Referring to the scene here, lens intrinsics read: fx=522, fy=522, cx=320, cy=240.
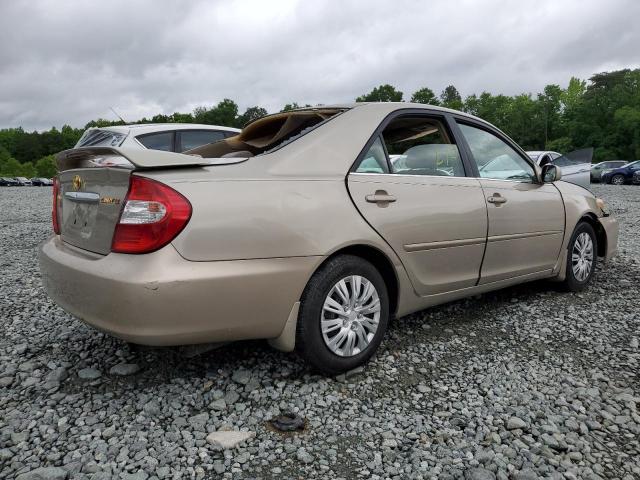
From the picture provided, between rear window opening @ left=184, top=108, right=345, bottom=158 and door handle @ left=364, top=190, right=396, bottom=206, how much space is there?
1.76 feet

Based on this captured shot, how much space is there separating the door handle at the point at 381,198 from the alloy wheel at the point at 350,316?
45 centimetres

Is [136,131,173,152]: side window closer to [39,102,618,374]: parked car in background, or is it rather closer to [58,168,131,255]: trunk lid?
[39,102,618,374]: parked car in background

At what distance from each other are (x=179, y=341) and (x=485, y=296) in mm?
3070

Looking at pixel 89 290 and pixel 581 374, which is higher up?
pixel 89 290

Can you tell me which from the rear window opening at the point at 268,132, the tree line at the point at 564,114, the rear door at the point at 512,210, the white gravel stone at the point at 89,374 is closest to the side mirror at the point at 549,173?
the rear door at the point at 512,210

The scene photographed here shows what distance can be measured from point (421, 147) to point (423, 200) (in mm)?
584

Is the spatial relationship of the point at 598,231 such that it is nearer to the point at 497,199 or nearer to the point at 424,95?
the point at 497,199

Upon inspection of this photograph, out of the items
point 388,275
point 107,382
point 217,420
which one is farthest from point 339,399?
point 107,382

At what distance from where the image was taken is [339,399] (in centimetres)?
266

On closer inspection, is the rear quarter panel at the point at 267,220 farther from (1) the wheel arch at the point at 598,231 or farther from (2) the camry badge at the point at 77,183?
(1) the wheel arch at the point at 598,231

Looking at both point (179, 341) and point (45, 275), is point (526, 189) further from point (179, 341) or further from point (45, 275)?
point (45, 275)

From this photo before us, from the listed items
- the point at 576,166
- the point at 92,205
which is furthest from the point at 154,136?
the point at 576,166

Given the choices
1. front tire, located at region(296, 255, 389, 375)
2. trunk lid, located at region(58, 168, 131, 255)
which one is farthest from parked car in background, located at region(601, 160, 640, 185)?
trunk lid, located at region(58, 168, 131, 255)

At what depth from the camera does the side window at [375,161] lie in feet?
10.0
